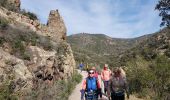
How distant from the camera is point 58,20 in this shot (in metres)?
39.5

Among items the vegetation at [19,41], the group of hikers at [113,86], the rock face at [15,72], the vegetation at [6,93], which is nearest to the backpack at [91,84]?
the group of hikers at [113,86]

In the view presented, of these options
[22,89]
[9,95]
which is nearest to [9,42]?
[22,89]

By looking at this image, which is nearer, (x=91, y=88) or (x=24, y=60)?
(x=91, y=88)

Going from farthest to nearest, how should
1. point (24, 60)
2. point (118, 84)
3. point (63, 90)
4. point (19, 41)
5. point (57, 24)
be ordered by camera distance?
point (57, 24)
point (63, 90)
point (19, 41)
point (24, 60)
point (118, 84)

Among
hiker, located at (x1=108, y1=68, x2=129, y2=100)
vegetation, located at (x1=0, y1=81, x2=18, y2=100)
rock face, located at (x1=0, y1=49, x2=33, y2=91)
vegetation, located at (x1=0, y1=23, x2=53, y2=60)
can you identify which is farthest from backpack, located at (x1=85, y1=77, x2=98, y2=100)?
vegetation, located at (x1=0, y1=23, x2=53, y2=60)

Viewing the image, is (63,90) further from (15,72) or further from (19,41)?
(15,72)

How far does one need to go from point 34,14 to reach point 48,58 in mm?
16206

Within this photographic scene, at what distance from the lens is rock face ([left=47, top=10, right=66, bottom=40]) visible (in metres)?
38.5

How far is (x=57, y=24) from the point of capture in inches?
1539

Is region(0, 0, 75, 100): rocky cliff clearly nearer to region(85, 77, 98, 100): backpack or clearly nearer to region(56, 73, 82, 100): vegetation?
region(56, 73, 82, 100): vegetation

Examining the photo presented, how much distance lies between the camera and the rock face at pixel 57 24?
126 feet

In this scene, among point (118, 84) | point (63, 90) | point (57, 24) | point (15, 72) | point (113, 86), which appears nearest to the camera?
point (118, 84)

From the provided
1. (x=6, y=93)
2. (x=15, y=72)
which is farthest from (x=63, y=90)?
(x=6, y=93)

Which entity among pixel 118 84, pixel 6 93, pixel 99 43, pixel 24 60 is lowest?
pixel 6 93
